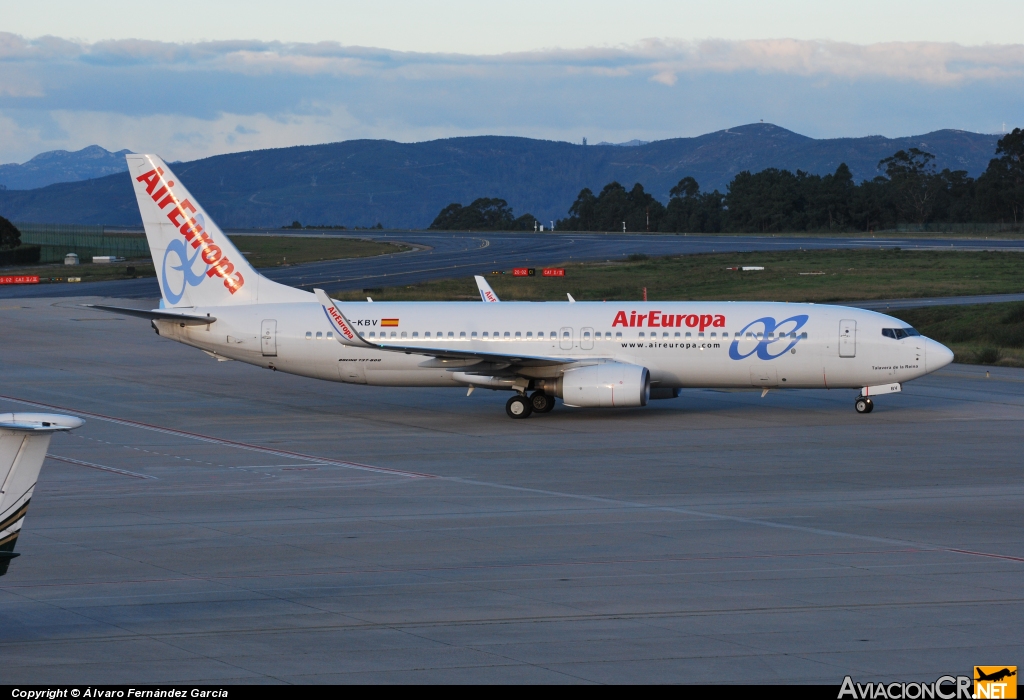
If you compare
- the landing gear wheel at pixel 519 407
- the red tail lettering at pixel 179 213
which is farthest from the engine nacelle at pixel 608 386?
the red tail lettering at pixel 179 213

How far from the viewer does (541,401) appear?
125 feet

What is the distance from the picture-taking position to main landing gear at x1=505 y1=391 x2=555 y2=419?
37406 mm

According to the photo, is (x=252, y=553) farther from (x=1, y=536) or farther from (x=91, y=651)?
(x=1, y=536)

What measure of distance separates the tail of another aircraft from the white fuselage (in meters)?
0.62

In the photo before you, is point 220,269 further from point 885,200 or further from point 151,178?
point 885,200

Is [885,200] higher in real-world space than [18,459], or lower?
higher

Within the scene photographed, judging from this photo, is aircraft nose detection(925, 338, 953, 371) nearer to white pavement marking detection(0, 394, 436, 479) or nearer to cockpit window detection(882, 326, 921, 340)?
cockpit window detection(882, 326, 921, 340)

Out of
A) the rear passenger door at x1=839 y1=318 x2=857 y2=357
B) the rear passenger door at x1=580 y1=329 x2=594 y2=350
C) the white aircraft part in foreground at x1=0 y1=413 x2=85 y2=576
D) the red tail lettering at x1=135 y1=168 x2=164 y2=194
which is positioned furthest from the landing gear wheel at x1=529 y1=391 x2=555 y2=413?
the white aircraft part in foreground at x1=0 y1=413 x2=85 y2=576

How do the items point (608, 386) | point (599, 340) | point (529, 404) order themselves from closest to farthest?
1. point (608, 386)
2. point (599, 340)
3. point (529, 404)

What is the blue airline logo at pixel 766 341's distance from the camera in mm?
36562

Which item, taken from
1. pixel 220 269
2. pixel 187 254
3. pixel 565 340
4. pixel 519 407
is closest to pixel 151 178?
pixel 187 254

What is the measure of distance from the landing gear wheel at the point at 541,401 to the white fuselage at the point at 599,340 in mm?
915

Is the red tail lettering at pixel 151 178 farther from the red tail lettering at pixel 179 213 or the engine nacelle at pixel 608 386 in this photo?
the engine nacelle at pixel 608 386

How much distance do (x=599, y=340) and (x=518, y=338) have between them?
262 centimetres
